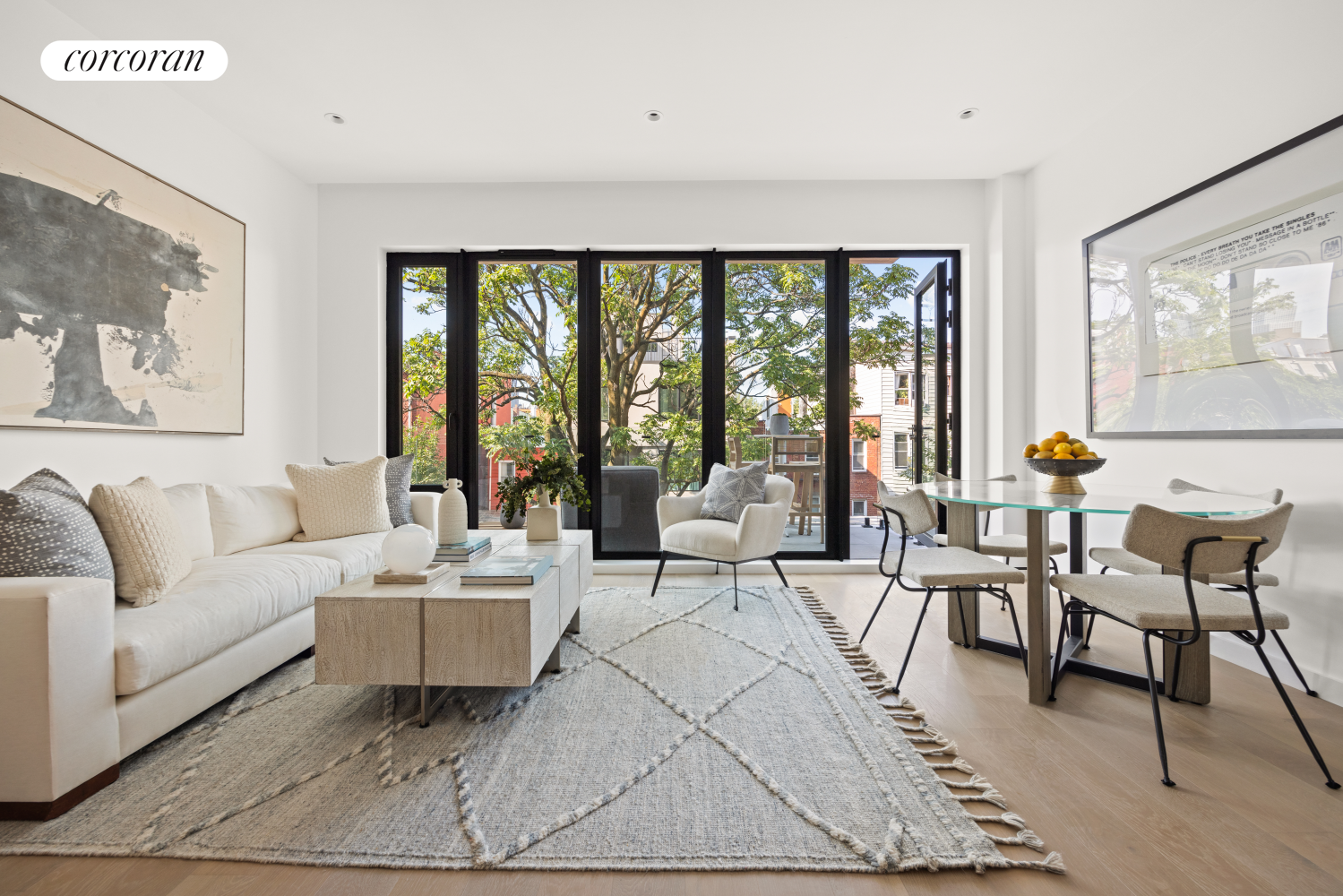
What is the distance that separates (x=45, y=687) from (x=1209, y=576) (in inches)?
143

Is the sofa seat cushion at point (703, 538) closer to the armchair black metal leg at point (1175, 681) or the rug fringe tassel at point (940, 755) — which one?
the rug fringe tassel at point (940, 755)

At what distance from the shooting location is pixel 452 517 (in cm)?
255

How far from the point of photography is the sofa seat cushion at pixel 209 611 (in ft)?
5.39

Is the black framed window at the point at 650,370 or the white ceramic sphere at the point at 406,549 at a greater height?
the black framed window at the point at 650,370

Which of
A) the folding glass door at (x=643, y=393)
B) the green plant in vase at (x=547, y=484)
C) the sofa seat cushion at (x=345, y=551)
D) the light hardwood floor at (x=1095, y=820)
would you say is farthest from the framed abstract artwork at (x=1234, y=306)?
the sofa seat cushion at (x=345, y=551)

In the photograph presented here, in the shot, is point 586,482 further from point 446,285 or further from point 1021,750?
point 1021,750

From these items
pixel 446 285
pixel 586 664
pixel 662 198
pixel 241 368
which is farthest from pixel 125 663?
pixel 662 198

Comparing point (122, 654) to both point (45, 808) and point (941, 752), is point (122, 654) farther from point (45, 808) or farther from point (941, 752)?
point (941, 752)

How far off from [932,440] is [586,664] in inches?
126

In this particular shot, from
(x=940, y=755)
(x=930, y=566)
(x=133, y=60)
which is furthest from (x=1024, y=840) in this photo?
(x=133, y=60)

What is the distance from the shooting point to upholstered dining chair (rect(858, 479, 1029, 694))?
221cm

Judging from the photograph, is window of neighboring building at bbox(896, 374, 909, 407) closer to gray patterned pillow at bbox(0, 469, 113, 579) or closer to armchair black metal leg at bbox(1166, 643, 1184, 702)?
armchair black metal leg at bbox(1166, 643, 1184, 702)

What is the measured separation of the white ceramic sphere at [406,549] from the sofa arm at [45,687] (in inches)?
29.6

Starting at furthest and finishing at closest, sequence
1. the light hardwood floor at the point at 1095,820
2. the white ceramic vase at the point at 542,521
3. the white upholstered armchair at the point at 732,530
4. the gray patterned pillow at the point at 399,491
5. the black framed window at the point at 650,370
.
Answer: the black framed window at the point at 650,370
the gray patterned pillow at the point at 399,491
the white upholstered armchair at the point at 732,530
the white ceramic vase at the point at 542,521
the light hardwood floor at the point at 1095,820
